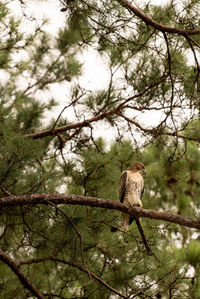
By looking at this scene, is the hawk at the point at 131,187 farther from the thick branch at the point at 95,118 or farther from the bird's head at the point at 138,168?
the thick branch at the point at 95,118

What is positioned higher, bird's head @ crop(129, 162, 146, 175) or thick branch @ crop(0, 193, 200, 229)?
bird's head @ crop(129, 162, 146, 175)

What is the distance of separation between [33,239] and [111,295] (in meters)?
0.87

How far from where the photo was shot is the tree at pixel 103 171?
3068mm

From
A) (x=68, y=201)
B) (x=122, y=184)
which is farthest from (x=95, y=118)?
(x=68, y=201)

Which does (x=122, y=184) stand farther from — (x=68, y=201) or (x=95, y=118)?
(x=68, y=201)

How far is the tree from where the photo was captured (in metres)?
3.07

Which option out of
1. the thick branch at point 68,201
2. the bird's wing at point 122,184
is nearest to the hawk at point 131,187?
the bird's wing at point 122,184

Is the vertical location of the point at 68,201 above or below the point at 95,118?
below

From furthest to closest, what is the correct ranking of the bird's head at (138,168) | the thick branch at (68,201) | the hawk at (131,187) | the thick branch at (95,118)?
1. the bird's head at (138,168)
2. the hawk at (131,187)
3. the thick branch at (95,118)
4. the thick branch at (68,201)

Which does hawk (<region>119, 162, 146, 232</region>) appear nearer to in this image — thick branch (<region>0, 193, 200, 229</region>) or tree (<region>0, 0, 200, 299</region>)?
tree (<region>0, 0, 200, 299</region>)

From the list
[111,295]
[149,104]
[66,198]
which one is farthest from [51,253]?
[149,104]

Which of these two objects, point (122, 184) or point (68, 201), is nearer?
point (68, 201)

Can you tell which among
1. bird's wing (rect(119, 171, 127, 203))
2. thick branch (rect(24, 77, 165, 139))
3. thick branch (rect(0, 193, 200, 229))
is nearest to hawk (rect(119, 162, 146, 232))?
bird's wing (rect(119, 171, 127, 203))

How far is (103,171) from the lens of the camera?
3.81 m
